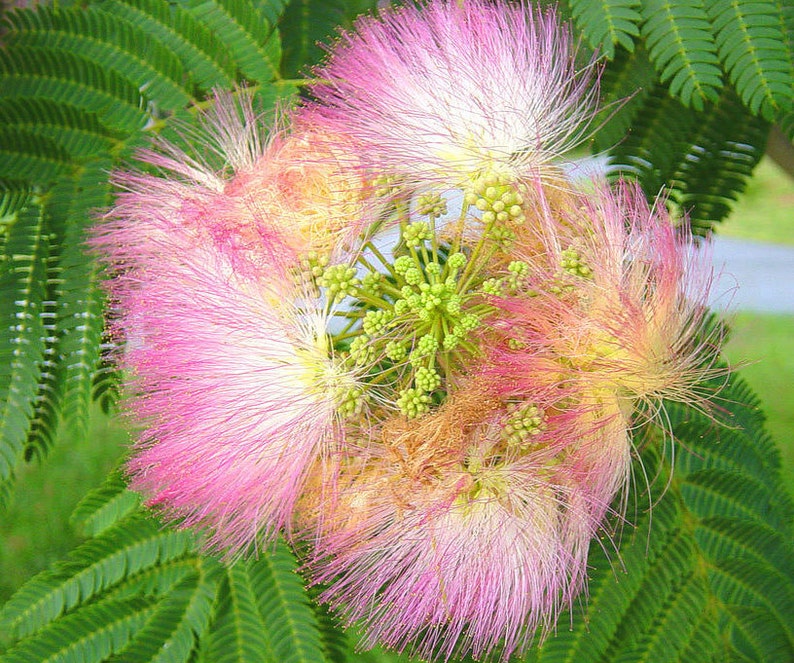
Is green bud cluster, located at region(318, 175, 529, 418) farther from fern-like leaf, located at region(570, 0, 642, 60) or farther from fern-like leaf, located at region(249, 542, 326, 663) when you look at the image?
fern-like leaf, located at region(249, 542, 326, 663)

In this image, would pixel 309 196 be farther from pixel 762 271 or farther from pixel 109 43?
pixel 762 271

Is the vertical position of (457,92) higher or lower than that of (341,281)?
higher

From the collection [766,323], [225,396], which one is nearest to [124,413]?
[225,396]

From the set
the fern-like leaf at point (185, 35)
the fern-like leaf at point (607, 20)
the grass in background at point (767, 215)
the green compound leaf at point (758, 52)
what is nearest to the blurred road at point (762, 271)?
the grass in background at point (767, 215)

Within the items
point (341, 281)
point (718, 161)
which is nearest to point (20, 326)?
point (341, 281)

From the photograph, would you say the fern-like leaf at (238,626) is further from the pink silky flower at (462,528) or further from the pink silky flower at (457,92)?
the pink silky flower at (457,92)

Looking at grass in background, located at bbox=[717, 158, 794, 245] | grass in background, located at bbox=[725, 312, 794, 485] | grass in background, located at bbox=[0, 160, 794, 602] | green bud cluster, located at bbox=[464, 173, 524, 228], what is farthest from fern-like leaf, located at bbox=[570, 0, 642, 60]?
grass in background, located at bbox=[717, 158, 794, 245]

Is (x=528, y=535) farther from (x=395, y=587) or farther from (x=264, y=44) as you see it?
(x=264, y=44)
